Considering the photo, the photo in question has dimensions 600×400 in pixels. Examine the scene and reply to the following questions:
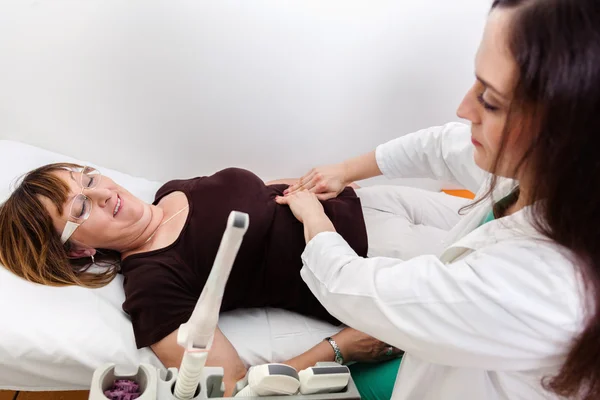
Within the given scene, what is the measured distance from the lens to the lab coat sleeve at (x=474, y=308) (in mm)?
708

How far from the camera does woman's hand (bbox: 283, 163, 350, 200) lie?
150 centimetres

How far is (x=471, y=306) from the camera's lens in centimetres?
75

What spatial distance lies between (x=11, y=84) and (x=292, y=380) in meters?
1.39

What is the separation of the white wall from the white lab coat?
0.85 metres

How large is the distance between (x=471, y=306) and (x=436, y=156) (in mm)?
733

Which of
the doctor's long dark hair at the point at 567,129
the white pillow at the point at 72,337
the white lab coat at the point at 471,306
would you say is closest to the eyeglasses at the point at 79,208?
the white pillow at the point at 72,337

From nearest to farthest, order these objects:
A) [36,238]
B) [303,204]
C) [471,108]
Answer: [471,108] < [36,238] < [303,204]

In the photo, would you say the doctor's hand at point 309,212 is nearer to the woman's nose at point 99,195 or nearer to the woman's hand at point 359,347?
the woman's hand at point 359,347

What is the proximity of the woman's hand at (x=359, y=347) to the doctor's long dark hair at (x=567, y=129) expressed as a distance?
623 millimetres

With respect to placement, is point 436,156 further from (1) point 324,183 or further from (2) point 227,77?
(2) point 227,77

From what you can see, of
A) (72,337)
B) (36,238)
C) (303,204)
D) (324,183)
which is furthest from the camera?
(324,183)

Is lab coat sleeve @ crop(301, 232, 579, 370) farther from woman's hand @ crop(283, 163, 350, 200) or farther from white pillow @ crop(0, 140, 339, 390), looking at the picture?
woman's hand @ crop(283, 163, 350, 200)

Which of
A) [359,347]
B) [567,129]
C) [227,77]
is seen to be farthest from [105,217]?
[567,129]

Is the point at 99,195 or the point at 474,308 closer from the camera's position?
the point at 474,308
